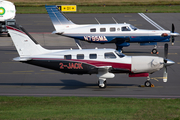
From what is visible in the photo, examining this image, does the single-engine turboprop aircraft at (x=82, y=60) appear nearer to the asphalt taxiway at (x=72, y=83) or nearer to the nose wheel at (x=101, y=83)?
the nose wheel at (x=101, y=83)

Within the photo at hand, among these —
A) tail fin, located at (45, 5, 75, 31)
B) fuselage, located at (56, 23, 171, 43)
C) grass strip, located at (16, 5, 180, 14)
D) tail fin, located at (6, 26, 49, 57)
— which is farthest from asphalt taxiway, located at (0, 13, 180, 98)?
grass strip, located at (16, 5, 180, 14)

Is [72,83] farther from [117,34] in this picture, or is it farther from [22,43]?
[117,34]

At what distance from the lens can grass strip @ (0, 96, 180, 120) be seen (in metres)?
14.2

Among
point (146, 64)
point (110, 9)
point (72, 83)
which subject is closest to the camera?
point (146, 64)

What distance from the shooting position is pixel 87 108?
15.8 m

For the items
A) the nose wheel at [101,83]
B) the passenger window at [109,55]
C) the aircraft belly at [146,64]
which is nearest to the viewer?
the aircraft belly at [146,64]

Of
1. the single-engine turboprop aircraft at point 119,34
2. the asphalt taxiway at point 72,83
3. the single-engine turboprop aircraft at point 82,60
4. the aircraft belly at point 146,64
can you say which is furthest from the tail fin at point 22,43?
the single-engine turboprop aircraft at point 119,34

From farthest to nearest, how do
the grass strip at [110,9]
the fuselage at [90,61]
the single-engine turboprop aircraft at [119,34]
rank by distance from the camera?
the grass strip at [110,9] < the single-engine turboprop aircraft at [119,34] < the fuselage at [90,61]

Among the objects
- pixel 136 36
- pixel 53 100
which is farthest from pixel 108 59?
pixel 136 36

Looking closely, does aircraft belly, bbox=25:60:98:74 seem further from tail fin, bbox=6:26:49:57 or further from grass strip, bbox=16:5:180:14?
grass strip, bbox=16:5:180:14

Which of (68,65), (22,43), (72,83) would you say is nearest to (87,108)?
(68,65)

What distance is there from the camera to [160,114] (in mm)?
14617

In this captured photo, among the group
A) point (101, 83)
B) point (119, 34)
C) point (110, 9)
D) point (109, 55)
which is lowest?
point (101, 83)

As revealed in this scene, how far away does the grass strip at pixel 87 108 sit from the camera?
14250mm
